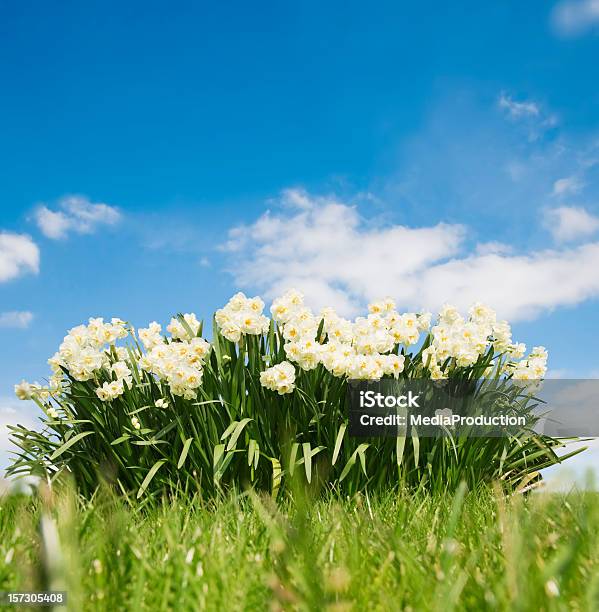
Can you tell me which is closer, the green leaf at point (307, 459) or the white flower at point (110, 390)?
the green leaf at point (307, 459)

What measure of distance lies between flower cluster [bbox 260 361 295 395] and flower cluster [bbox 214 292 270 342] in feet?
1.23

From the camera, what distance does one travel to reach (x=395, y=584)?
1.49 metres

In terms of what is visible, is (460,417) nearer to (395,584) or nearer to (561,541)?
(561,541)

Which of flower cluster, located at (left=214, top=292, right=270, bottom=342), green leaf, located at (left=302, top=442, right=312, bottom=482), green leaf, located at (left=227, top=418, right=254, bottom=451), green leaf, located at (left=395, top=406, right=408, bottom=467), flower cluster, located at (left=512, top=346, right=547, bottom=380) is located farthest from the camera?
flower cluster, located at (left=512, top=346, right=547, bottom=380)

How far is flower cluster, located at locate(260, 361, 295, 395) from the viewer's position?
3836 millimetres

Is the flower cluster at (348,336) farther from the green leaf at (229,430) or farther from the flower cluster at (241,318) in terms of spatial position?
the green leaf at (229,430)

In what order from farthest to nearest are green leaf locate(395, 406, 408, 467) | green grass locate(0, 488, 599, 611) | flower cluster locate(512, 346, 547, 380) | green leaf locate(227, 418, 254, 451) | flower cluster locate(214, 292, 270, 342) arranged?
flower cluster locate(512, 346, 547, 380) → flower cluster locate(214, 292, 270, 342) → green leaf locate(395, 406, 408, 467) → green leaf locate(227, 418, 254, 451) → green grass locate(0, 488, 599, 611)

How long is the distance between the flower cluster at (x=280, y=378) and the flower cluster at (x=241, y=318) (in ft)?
1.23

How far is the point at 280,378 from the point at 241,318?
1.64 feet

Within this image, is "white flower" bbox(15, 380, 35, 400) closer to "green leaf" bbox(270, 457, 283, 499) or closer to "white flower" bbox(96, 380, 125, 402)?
"white flower" bbox(96, 380, 125, 402)

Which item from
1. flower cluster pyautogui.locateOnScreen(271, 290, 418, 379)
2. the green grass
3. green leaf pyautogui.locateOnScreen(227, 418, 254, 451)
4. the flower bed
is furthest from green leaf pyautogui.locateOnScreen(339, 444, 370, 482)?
the green grass

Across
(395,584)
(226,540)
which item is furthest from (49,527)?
(226,540)

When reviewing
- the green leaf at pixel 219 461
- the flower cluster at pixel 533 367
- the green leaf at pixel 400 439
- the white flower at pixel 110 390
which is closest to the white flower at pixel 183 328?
the white flower at pixel 110 390

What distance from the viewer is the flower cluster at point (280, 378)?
151 inches
